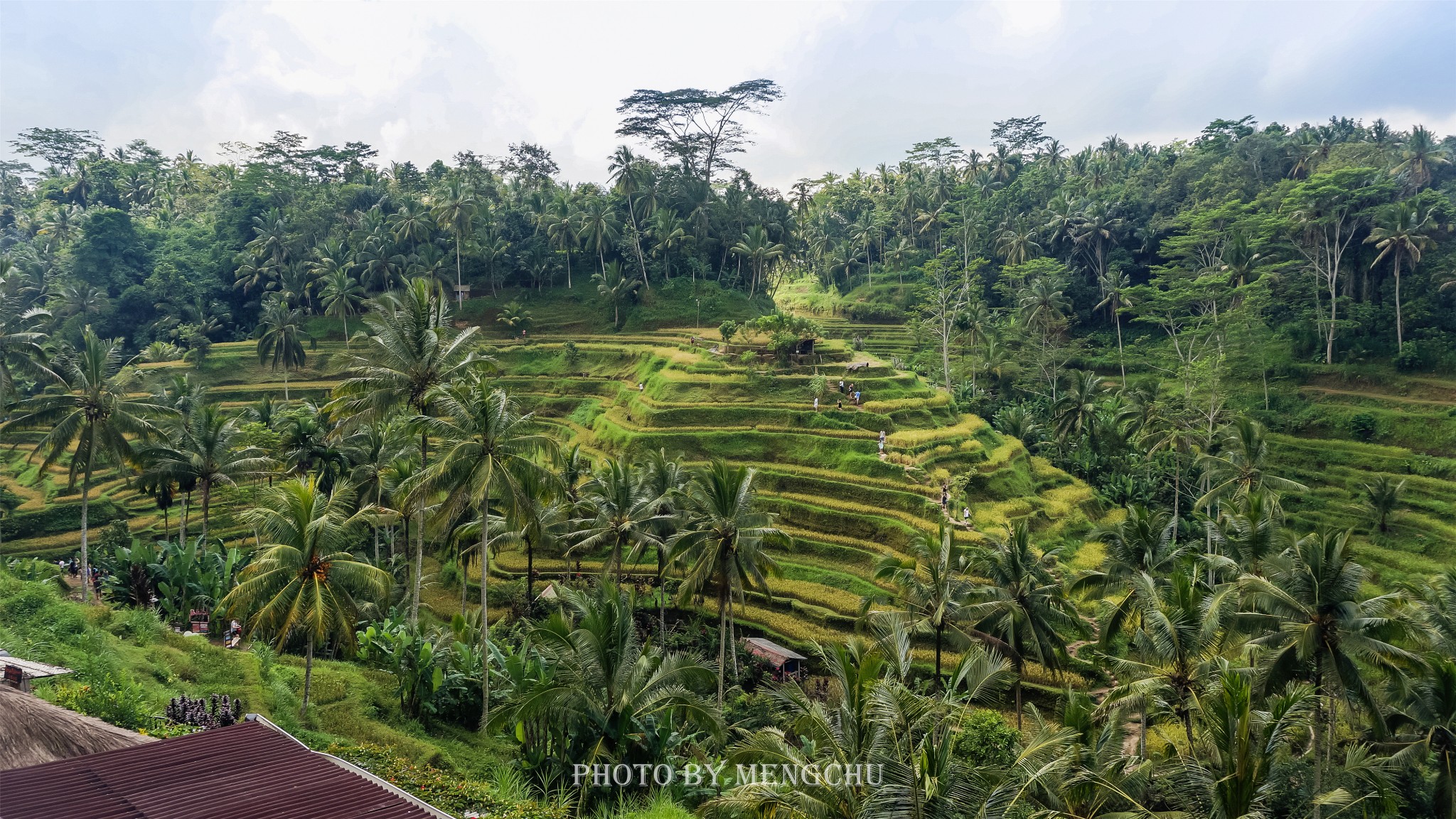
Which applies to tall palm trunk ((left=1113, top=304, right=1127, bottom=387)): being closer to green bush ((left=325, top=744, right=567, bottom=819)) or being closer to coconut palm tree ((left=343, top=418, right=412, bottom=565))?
coconut palm tree ((left=343, top=418, right=412, bottom=565))

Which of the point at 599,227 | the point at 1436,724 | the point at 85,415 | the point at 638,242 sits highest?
the point at 599,227

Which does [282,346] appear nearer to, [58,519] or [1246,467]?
[58,519]

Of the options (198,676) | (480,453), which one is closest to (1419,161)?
(480,453)

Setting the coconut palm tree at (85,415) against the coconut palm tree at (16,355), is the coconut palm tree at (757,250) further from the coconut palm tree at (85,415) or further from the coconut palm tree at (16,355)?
the coconut palm tree at (16,355)

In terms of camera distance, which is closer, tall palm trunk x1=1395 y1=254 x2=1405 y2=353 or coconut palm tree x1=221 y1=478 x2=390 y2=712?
coconut palm tree x1=221 y1=478 x2=390 y2=712

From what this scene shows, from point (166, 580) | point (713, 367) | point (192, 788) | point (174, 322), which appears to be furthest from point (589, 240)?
point (192, 788)

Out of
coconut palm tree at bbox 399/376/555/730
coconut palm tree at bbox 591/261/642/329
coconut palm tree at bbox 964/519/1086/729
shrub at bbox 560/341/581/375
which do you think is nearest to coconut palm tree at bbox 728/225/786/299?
coconut palm tree at bbox 591/261/642/329

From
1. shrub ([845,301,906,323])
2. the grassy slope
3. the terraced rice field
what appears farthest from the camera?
shrub ([845,301,906,323])
